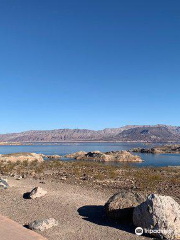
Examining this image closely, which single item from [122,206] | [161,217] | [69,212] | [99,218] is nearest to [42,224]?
[69,212]

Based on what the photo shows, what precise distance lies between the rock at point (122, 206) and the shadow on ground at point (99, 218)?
259mm

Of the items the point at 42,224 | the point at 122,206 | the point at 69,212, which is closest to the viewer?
the point at 42,224

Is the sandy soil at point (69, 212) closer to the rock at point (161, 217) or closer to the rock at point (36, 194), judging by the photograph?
the rock at point (36, 194)

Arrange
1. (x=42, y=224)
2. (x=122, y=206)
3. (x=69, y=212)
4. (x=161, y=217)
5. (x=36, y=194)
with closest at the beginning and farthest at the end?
(x=161, y=217)
(x=42, y=224)
(x=122, y=206)
(x=69, y=212)
(x=36, y=194)

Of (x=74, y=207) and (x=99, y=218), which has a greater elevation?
(x=74, y=207)

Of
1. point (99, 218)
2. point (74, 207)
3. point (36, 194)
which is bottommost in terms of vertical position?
point (99, 218)

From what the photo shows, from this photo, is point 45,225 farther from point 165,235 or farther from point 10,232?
point 165,235

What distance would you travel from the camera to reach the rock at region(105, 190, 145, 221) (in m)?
11.7

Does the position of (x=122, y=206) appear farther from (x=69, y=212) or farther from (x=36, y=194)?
(x=36, y=194)

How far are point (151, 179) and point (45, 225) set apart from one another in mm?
15410

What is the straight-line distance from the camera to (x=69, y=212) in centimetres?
1296

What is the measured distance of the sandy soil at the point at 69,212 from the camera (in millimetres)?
10219

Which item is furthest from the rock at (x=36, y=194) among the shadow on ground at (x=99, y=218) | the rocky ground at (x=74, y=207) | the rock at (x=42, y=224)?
the rock at (x=42, y=224)

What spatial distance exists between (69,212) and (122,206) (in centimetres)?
270
